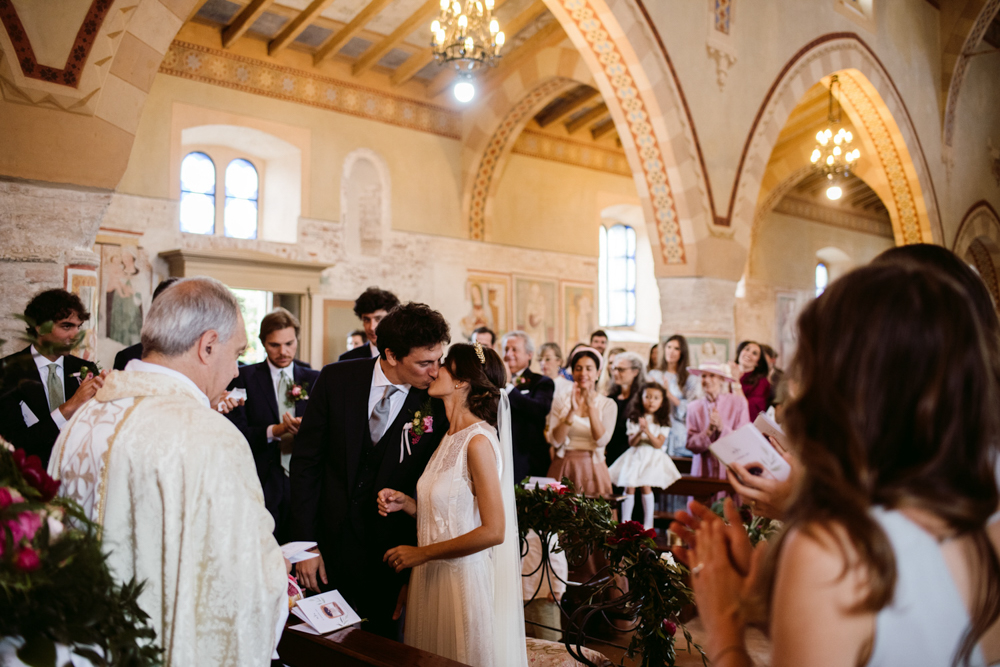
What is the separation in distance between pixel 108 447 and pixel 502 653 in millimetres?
1655

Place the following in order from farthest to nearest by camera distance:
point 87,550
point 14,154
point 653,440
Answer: point 653,440 < point 14,154 < point 87,550

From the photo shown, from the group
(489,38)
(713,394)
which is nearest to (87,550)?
(713,394)

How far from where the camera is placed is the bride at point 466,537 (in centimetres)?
269

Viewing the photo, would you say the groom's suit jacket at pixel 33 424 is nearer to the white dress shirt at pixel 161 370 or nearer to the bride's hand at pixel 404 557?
the bride's hand at pixel 404 557

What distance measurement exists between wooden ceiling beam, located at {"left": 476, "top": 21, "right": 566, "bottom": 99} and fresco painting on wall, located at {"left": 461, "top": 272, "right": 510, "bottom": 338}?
2911mm

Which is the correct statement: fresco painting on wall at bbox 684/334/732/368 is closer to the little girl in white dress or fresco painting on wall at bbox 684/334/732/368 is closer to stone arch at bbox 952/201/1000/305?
the little girl in white dress

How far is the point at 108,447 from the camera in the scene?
5.65ft

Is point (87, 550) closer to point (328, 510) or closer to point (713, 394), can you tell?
point (328, 510)

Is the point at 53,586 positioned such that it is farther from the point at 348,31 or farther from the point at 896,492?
the point at 348,31

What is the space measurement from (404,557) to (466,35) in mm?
6106

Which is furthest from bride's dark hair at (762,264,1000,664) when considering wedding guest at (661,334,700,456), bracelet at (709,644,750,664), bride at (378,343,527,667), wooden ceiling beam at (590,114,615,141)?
wooden ceiling beam at (590,114,615,141)

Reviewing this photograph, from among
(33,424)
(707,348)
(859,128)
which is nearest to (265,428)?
(33,424)

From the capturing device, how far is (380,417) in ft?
10.1

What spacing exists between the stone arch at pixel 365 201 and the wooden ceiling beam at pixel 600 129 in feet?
15.3
